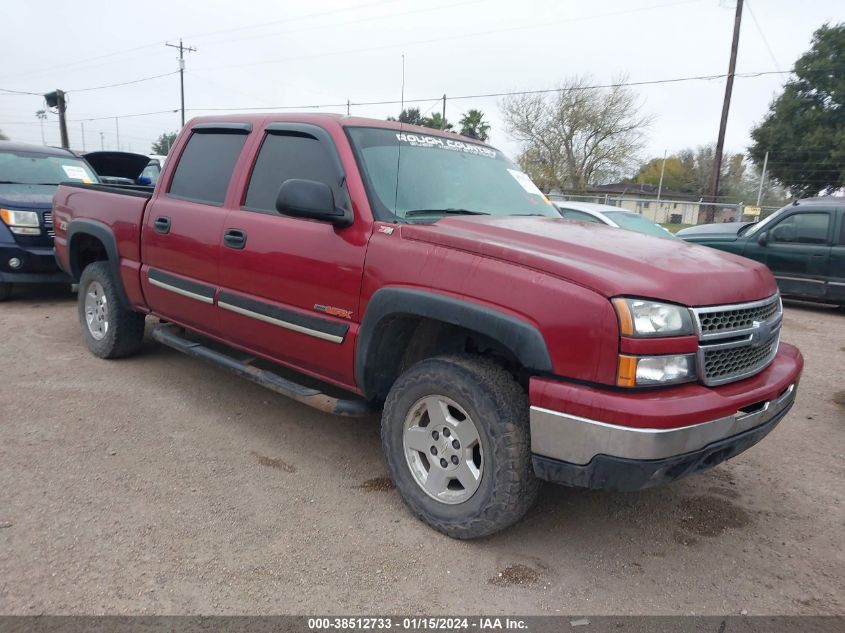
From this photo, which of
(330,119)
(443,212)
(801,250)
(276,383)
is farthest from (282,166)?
(801,250)

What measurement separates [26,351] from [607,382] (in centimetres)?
513

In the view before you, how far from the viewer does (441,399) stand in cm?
281

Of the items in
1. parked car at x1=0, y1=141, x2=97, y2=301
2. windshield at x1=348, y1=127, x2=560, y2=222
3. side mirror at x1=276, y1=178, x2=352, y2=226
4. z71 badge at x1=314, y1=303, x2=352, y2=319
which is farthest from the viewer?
parked car at x1=0, y1=141, x2=97, y2=301

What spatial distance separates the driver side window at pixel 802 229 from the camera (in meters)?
9.09

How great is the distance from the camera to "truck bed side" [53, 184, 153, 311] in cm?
456

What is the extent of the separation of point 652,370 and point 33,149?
8.34 meters

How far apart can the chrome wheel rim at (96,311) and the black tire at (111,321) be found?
0.01 metres

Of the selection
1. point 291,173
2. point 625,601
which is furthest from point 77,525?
point 625,601

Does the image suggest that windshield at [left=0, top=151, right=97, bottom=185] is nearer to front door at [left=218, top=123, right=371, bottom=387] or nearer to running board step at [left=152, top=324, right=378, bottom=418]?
running board step at [left=152, top=324, right=378, bottom=418]

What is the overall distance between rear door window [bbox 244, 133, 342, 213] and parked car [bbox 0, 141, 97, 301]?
14.6ft

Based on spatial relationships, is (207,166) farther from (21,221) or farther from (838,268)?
(838,268)

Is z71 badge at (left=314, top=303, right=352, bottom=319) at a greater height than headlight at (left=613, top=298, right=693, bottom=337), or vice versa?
headlight at (left=613, top=298, right=693, bottom=337)

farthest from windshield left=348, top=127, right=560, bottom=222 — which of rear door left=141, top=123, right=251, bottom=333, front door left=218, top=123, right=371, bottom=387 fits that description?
rear door left=141, top=123, right=251, bottom=333

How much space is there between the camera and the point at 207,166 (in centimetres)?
416
